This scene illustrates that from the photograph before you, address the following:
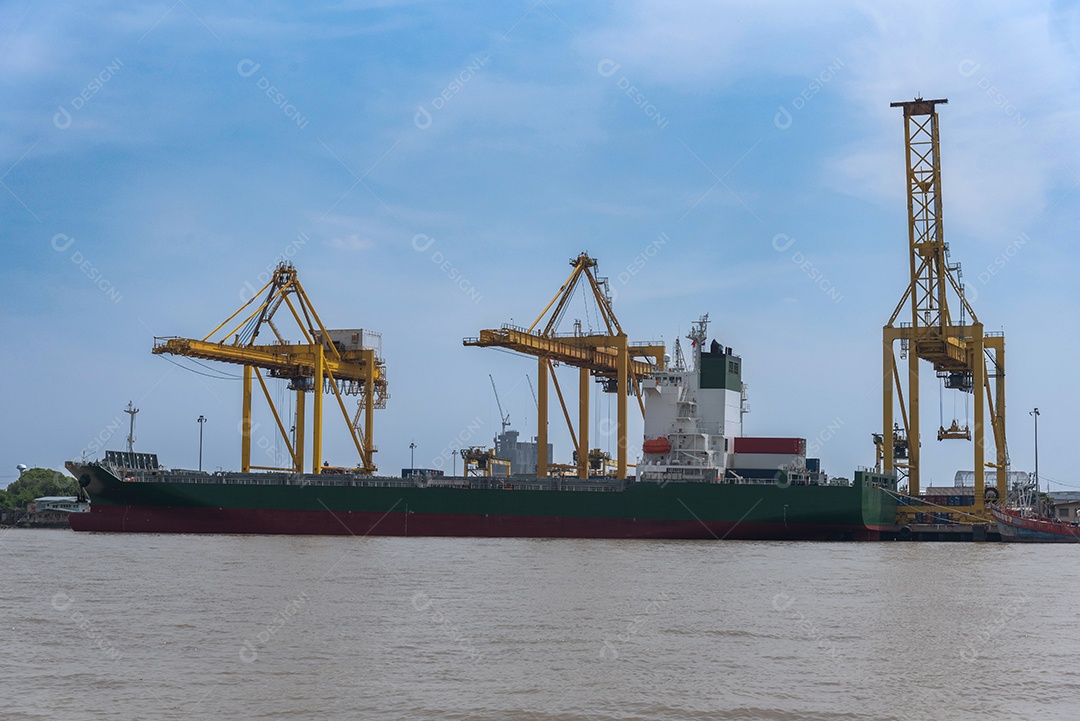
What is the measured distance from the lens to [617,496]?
41719 mm

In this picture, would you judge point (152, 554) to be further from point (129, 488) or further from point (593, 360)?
point (593, 360)

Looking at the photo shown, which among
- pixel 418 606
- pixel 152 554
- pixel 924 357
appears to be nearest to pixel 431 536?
pixel 152 554

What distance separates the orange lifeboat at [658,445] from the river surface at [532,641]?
15190 mm

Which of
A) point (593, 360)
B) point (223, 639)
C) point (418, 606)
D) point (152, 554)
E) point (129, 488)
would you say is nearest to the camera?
point (223, 639)

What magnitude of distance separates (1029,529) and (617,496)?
Answer: 55.6 ft

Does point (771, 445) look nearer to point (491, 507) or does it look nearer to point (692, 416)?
point (692, 416)

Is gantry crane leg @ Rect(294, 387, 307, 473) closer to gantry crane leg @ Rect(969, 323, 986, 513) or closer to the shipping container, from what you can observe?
the shipping container

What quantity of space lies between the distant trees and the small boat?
238 feet

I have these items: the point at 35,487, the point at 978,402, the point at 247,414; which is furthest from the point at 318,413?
the point at 35,487

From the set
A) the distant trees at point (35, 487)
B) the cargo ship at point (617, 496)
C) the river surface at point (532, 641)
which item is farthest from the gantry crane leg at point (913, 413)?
the distant trees at point (35, 487)

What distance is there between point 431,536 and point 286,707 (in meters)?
30.3

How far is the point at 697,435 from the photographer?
43562mm

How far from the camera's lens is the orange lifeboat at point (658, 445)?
4391 centimetres

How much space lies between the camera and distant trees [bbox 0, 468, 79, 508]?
91.7 meters
